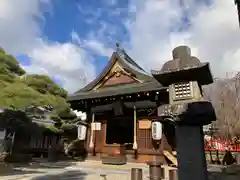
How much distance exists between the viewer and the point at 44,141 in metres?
21.0

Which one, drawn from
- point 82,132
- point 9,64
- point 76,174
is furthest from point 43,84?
point 76,174

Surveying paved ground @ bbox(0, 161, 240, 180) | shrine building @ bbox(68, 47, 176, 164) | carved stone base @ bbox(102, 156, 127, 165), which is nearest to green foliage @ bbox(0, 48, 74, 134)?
paved ground @ bbox(0, 161, 240, 180)

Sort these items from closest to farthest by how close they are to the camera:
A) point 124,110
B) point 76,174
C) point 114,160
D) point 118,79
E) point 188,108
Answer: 1. point 188,108
2. point 76,174
3. point 114,160
4. point 124,110
5. point 118,79

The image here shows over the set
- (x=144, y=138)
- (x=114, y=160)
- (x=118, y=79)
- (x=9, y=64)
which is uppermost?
(x=118, y=79)

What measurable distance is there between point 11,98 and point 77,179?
12.4 feet

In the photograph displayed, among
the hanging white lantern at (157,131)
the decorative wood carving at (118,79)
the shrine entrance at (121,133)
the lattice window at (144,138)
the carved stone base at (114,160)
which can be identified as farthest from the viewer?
→ the shrine entrance at (121,133)

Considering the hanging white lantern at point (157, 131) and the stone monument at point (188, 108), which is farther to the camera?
the hanging white lantern at point (157, 131)

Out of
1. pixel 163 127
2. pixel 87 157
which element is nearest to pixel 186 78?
pixel 163 127

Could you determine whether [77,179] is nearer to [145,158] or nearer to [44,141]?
[145,158]

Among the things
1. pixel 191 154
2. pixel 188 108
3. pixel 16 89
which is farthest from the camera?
pixel 16 89

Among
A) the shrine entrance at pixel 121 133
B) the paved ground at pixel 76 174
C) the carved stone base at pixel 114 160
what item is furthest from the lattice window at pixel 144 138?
the shrine entrance at pixel 121 133

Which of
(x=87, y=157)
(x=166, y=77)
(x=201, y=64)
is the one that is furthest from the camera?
(x=87, y=157)

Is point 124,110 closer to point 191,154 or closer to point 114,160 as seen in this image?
point 114,160

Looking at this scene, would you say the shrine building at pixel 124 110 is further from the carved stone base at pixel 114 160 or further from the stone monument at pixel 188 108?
the stone monument at pixel 188 108
